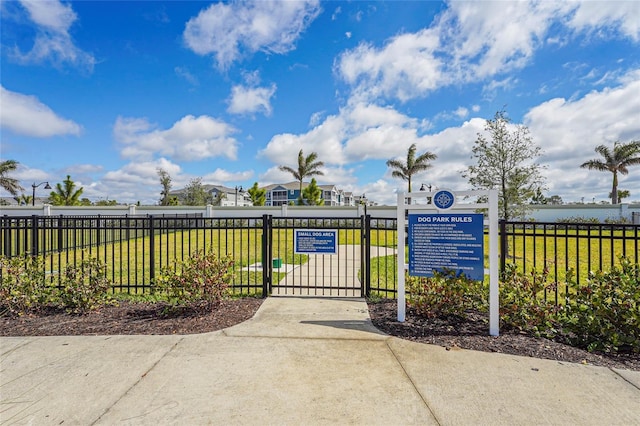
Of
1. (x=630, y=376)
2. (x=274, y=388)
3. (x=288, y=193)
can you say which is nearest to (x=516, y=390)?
(x=630, y=376)

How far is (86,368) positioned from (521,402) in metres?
4.18

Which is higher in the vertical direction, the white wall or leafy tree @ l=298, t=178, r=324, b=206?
leafy tree @ l=298, t=178, r=324, b=206

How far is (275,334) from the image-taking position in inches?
165

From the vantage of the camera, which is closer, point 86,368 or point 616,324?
point 86,368

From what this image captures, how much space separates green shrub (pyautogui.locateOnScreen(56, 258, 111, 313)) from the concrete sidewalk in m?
0.89

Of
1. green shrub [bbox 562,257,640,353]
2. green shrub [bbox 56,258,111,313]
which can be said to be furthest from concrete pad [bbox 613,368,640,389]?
green shrub [bbox 56,258,111,313]

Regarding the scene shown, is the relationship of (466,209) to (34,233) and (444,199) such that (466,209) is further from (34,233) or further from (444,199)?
(34,233)

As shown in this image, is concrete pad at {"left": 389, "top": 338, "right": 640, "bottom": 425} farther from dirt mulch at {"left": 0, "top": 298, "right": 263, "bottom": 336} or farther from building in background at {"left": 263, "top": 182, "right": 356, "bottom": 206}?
building in background at {"left": 263, "top": 182, "right": 356, "bottom": 206}

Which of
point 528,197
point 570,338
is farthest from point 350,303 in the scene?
point 528,197

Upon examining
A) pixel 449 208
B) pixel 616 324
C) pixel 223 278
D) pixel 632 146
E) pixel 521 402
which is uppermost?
pixel 632 146

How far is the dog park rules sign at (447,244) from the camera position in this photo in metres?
4.29

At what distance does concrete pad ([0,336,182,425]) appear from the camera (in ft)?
8.68

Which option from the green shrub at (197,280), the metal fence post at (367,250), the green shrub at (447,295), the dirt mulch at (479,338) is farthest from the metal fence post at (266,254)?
the green shrub at (447,295)

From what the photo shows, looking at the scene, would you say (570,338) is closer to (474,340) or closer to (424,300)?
(474,340)
